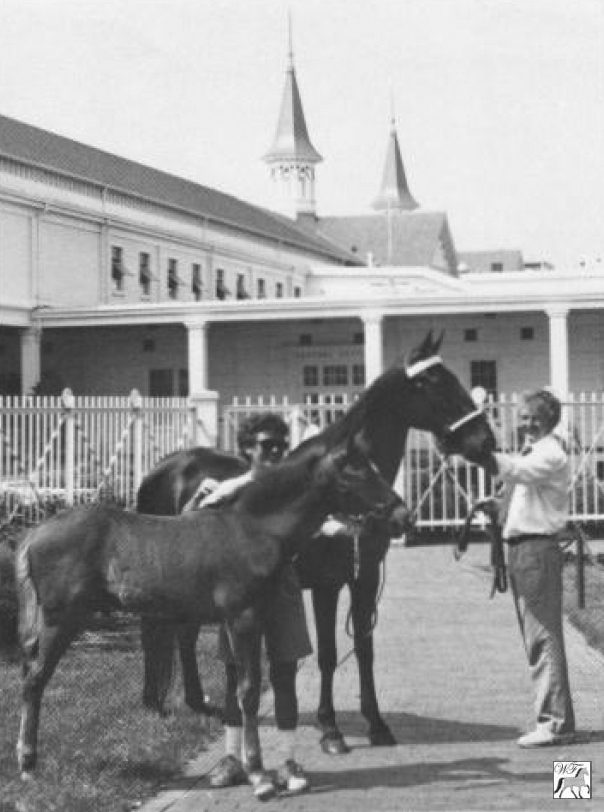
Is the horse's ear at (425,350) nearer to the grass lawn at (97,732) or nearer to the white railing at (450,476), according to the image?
the grass lawn at (97,732)

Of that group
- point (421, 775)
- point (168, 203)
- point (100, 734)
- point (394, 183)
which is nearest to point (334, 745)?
point (421, 775)

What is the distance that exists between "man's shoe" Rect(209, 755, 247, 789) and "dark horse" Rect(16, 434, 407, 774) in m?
0.28

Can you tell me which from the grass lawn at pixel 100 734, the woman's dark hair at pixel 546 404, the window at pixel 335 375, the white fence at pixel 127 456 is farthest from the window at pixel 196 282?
the woman's dark hair at pixel 546 404

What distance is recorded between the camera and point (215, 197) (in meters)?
63.7

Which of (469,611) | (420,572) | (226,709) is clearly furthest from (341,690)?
(420,572)

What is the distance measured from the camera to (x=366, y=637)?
26.1 ft

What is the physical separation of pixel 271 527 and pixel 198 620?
0.57 m

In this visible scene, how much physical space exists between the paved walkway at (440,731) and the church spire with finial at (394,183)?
120893 millimetres

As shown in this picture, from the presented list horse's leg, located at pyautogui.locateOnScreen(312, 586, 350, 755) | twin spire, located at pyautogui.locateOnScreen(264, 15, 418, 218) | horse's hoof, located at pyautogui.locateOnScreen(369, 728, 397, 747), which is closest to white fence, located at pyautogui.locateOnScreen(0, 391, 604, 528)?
horse's leg, located at pyautogui.locateOnScreen(312, 586, 350, 755)

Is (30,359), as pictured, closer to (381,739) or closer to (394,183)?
(381,739)

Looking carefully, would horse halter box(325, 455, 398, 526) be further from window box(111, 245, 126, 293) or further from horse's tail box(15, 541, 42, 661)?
window box(111, 245, 126, 293)

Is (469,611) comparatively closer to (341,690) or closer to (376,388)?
(341,690)

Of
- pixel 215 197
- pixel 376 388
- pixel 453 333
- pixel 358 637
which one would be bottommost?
pixel 358 637

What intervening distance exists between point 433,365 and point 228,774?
227 centimetres
